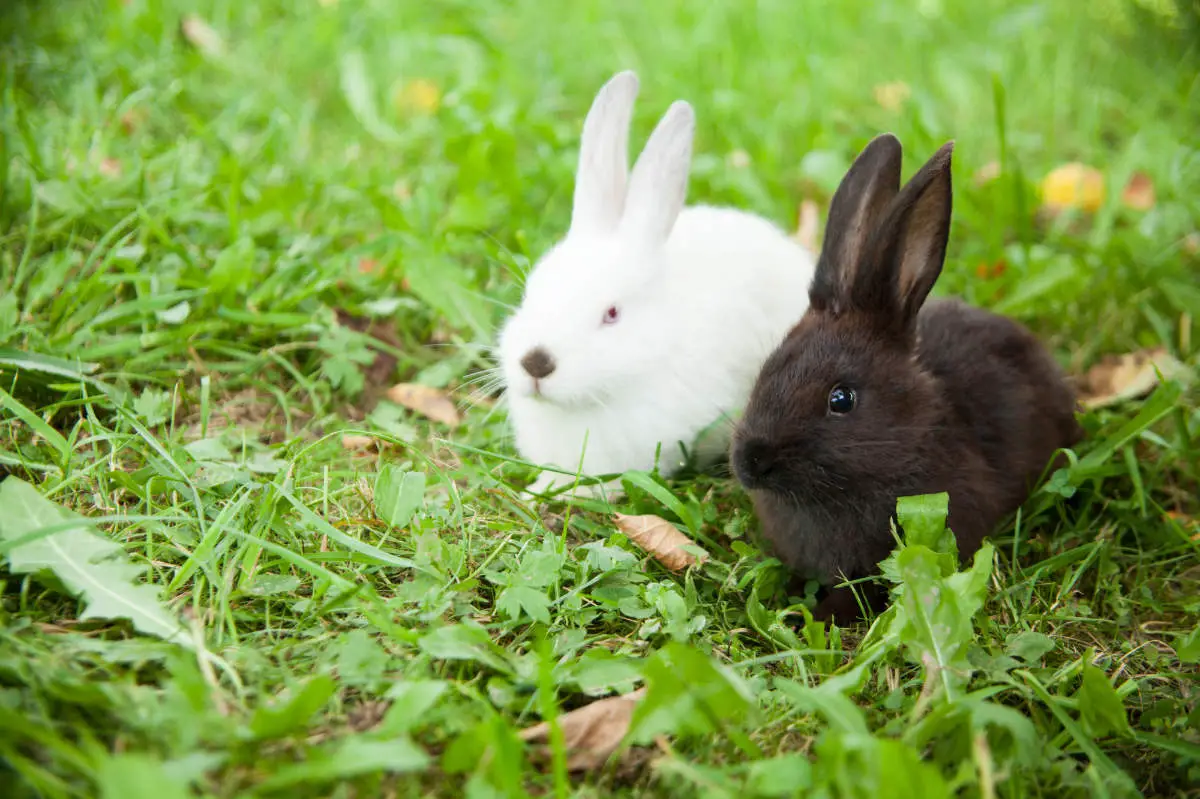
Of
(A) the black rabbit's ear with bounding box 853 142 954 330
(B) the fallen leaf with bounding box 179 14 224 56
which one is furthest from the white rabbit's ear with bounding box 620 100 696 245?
(B) the fallen leaf with bounding box 179 14 224 56

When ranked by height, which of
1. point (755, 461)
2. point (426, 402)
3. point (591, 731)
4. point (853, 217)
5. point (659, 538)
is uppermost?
point (853, 217)

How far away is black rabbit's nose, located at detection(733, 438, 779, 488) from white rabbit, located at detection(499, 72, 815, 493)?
0.48 metres

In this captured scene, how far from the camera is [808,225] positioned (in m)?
4.86

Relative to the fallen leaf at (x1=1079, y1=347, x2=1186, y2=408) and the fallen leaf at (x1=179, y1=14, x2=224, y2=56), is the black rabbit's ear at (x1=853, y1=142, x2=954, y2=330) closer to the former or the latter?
the fallen leaf at (x1=1079, y1=347, x2=1186, y2=408)

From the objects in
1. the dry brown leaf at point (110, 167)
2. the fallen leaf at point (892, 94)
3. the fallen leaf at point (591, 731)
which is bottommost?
the fallen leaf at point (591, 731)

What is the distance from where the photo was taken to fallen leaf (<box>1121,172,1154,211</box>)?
511cm

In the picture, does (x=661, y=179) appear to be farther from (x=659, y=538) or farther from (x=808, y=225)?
(x=808, y=225)

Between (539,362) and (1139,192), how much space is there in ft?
12.0

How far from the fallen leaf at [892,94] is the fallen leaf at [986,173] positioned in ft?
1.89

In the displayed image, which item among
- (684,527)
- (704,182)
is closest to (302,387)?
(684,527)

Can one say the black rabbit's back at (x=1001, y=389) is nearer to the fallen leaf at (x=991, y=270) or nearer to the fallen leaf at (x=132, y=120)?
the fallen leaf at (x=991, y=270)

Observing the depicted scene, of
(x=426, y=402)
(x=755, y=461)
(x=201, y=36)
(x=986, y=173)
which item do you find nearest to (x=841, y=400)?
(x=755, y=461)

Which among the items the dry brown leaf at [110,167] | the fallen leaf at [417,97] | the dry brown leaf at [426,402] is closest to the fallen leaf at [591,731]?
the dry brown leaf at [426,402]

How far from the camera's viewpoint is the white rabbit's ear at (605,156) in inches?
140
